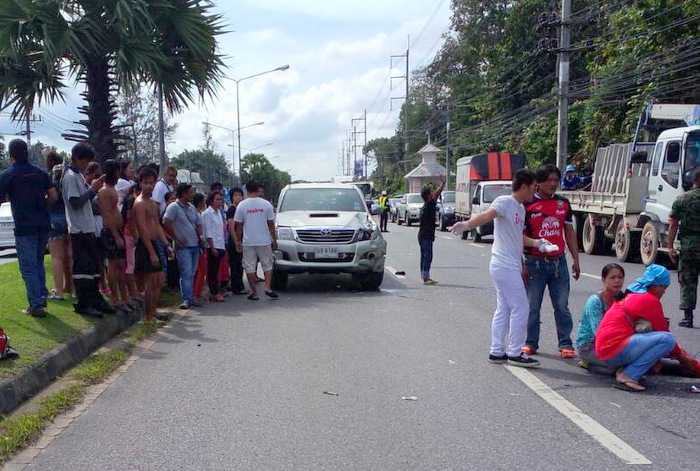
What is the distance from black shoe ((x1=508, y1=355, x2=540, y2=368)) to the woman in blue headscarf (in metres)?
0.73

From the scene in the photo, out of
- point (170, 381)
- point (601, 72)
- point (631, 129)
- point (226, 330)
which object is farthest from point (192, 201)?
point (601, 72)

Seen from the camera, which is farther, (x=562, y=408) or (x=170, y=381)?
(x=170, y=381)

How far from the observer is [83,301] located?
28.5 ft

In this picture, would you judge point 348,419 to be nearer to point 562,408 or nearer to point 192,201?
point 562,408

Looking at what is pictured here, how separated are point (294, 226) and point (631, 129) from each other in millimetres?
19419

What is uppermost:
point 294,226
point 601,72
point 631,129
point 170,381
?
point 601,72

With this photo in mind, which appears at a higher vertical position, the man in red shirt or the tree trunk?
the tree trunk

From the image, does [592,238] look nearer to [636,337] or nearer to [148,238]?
[148,238]

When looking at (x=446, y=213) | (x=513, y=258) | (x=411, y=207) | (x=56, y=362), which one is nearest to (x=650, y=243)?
(x=513, y=258)

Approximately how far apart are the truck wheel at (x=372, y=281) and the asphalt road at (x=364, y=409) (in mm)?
3144

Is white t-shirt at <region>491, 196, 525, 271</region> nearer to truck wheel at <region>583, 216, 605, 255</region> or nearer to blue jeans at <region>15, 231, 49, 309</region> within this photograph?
blue jeans at <region>15, 231, 49, 309</region>

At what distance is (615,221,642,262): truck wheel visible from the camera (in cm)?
1757

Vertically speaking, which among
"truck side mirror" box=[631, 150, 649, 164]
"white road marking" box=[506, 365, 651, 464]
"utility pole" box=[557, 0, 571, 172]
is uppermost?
"utility pole" box=[557, 0, 571, 172]

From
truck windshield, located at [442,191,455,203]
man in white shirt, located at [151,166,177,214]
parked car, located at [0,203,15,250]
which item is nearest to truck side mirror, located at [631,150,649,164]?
man in white shirt, located at [151,166,177,214]
